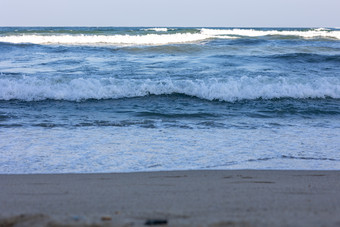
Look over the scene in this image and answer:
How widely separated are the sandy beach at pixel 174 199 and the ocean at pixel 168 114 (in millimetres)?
445

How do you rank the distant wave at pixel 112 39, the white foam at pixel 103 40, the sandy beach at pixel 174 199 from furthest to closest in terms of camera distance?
the distant wave at pixel 112 39, the white foam at pixel 103 40, the sandy beach at pixel 174 199

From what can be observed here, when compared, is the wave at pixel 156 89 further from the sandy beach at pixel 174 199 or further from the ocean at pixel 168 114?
the sandy beach at pixel 174 199

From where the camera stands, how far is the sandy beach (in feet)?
6.35

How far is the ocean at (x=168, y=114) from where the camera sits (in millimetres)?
3910

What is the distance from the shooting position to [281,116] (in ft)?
21.7

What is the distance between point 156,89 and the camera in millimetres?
8602

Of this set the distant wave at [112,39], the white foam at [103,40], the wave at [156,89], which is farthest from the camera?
the distant wave at [112,39]

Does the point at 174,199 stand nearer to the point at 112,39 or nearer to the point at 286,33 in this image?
the point at 112,39

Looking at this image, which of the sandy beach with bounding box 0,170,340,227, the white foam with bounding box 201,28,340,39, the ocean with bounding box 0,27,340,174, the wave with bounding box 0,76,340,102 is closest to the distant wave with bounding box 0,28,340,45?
the white foam with bounding box 201,28,340,39

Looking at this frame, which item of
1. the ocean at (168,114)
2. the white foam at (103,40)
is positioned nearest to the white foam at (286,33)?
the white foam at (103,40)

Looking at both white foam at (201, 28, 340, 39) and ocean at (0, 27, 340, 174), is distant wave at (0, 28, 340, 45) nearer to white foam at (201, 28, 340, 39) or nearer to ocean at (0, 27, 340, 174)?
white foam at (201, 28, 340, 39)

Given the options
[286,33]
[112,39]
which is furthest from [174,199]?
[286,33]

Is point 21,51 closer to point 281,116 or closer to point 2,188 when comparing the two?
point 281,116

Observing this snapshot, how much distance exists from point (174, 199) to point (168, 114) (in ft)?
13.9
